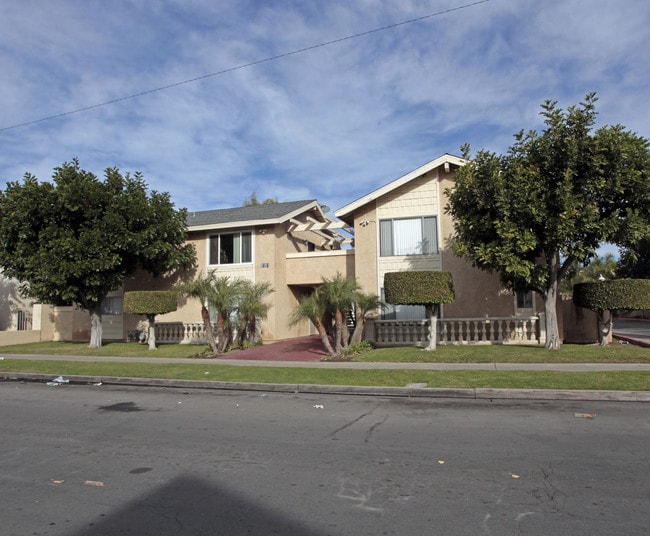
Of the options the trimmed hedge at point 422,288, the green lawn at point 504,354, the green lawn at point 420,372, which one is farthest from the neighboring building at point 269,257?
the trimmed hedge at point 422,288

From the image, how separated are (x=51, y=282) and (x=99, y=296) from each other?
2.06m

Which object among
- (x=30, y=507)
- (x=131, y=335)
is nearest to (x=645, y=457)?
(x=30, y=507)

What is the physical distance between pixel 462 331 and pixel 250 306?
770 cm

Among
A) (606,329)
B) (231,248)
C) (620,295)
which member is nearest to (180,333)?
(231,248)

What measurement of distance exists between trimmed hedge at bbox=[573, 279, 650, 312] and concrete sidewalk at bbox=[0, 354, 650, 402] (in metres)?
3.16

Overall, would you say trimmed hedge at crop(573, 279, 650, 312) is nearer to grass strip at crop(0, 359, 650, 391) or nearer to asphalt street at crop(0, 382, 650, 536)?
grass strip at crop(0, 359, 650, 391)

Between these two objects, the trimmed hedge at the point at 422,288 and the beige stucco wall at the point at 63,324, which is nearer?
the trimmed hedge at the point at 422,288

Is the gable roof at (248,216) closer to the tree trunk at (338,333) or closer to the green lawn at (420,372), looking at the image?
the green lawn at (420,372)

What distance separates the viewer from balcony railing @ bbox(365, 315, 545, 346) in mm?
17828

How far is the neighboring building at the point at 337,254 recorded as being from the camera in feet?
62.6

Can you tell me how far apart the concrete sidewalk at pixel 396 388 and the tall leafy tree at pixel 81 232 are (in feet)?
14.9

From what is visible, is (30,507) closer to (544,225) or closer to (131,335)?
(544,225)

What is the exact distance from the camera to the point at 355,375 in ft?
40.1

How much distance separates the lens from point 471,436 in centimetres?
679
